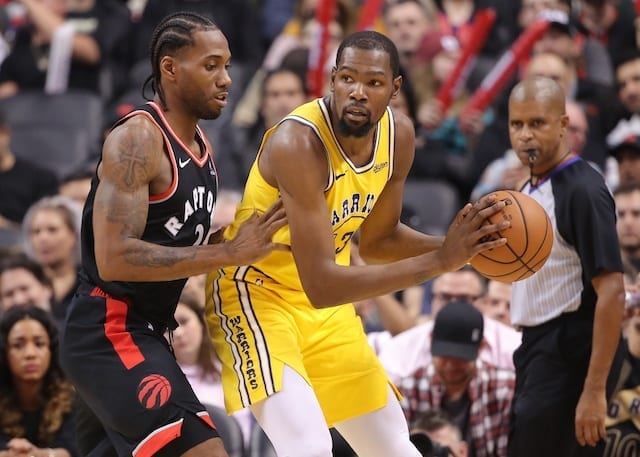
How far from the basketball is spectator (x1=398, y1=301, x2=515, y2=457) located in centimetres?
182

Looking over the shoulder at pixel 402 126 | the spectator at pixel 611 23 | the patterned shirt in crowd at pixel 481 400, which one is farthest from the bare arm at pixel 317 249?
the spectator at pixel 611 23

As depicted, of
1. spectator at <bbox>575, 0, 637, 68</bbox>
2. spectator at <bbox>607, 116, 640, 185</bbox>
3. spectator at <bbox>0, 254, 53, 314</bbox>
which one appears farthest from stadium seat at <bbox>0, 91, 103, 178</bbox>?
spectator at <bbox>607, 116, 640, 185</bbox>

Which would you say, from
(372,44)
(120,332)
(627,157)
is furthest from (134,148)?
(627,157)

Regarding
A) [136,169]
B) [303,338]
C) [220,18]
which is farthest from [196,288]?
[220,18]

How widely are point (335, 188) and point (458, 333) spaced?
202 cm

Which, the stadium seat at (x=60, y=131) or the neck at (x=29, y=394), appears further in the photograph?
the stadium seat at (x=60, y=131)

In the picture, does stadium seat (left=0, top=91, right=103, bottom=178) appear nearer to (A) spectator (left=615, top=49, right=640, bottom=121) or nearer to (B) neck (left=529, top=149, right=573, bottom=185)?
(A) spectator (left=615, top=49, right=640, bottom=121)

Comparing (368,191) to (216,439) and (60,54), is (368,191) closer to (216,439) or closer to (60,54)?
(216,439)

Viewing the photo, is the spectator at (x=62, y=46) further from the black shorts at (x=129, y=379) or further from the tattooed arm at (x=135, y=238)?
the tattooed arm at (x=135, y=238)

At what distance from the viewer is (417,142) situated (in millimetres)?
9203

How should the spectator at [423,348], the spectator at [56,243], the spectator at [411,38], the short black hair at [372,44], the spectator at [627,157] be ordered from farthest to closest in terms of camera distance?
the spectator at [411,38] → the spectator at [56,243] → the spectator at [627,157] → the spectator at [423,348] → the short black hair at [372,44]

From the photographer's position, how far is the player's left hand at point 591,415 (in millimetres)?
5090

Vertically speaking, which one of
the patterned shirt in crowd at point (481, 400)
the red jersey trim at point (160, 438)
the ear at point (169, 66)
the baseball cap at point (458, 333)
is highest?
the ear at point (169, 66)

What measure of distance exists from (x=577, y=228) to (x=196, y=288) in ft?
8.82
